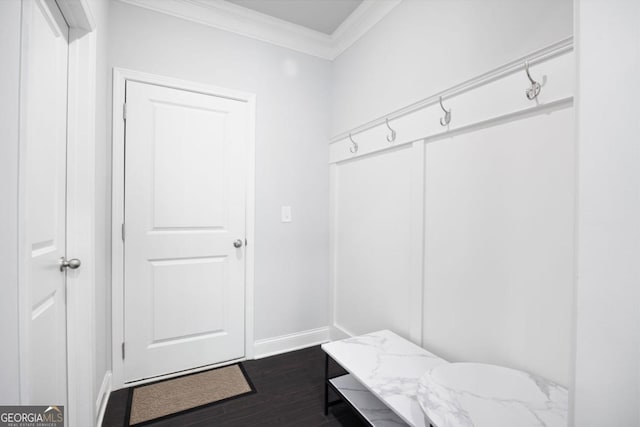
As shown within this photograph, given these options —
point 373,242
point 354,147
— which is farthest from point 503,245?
point 354,147

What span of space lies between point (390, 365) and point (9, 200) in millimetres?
1522

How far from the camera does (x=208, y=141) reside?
2.16 metres

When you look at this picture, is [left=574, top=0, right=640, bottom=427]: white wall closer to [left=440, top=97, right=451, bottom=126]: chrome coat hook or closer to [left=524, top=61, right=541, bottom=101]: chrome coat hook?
A: [left=524, top=61, right=541, bottom=101]: chrome coat hook

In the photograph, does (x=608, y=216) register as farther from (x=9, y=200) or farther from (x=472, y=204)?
(x=9, y=200)

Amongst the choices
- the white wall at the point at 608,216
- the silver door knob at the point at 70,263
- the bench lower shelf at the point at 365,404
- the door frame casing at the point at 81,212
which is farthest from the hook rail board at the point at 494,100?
the silver door knob at the point at 70,263

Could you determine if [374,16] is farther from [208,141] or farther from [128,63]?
[128,63]

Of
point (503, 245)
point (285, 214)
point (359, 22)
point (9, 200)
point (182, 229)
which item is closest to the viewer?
point (9, 200)

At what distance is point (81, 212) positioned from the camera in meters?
1.33

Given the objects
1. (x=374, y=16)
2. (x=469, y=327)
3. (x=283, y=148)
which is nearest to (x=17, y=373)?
(x=469, y=327)

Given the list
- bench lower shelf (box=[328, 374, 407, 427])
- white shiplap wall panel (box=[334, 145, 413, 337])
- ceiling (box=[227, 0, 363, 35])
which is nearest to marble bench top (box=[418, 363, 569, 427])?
bench lower shelf (box=[328, 374, 407, 427])

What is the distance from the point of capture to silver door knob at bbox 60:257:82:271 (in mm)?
1229

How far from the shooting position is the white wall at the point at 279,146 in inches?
82.4

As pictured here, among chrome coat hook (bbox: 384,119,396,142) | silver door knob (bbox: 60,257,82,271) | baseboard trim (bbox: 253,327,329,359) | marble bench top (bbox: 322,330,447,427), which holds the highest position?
chrome coat hook (bbox: 384,119,396,142)

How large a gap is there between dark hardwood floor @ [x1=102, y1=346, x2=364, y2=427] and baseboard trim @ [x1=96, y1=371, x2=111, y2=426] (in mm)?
30
